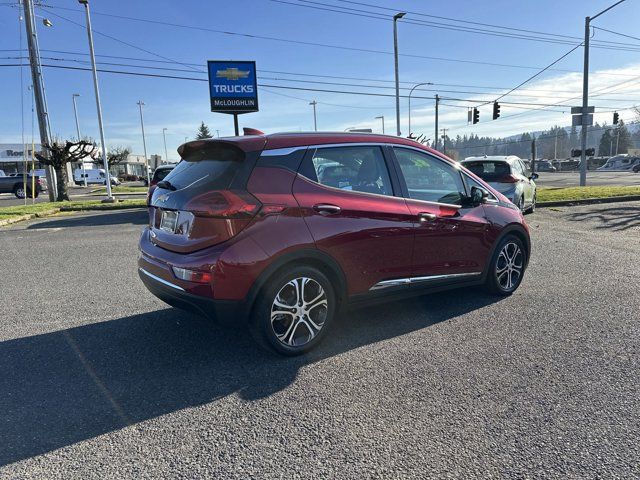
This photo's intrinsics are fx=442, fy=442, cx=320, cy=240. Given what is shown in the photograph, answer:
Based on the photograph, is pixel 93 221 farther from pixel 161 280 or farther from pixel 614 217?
pixel 614 217

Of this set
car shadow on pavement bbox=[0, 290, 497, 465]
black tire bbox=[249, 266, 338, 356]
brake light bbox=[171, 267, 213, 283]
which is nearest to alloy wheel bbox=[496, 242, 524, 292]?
car shadow on pavement bbox=[0, 290, 497, 465]

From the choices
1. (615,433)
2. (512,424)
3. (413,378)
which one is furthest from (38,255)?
(615,433)

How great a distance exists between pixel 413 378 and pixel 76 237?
29.4 ft

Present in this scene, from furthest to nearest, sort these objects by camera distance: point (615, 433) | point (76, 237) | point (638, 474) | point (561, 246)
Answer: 1. point (76, 237)
2. point (561, 246)
3. point (615, 433)
4. point (638, 474)

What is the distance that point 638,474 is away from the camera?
217 centimetres

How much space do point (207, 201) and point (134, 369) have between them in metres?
1.39

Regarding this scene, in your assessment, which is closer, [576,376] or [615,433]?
[615,433]

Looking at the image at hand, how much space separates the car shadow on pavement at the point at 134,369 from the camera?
266cm

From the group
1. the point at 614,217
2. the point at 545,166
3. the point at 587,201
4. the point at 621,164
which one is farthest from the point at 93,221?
the point at 545,166

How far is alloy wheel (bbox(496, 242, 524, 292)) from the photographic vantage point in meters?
4.92

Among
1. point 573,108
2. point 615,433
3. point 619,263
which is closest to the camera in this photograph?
point 615,433

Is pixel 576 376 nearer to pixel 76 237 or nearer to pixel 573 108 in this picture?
pixel 76 237

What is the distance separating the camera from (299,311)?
3473 millimetres

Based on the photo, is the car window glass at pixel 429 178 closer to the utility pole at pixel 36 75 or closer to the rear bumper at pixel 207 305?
the rear bumper at pixel 207 305
